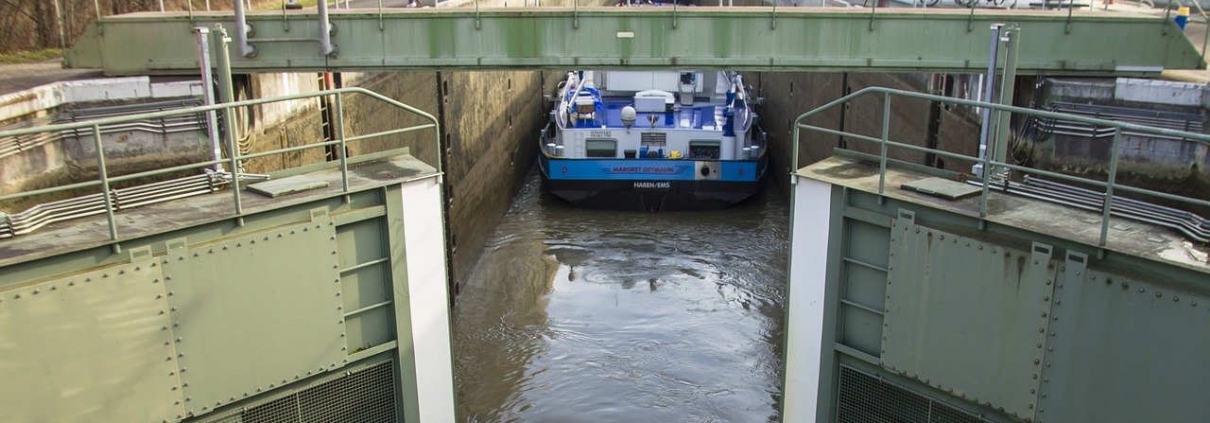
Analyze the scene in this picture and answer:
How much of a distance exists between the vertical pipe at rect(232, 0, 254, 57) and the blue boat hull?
1114cm

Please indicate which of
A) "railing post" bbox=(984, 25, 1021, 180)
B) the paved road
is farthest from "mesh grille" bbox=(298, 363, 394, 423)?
the paved road

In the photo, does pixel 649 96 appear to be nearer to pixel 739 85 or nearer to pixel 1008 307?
pixel 739 85

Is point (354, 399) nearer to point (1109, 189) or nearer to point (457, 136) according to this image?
point (1109, 189)

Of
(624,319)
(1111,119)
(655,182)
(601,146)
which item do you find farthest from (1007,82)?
(601,146)

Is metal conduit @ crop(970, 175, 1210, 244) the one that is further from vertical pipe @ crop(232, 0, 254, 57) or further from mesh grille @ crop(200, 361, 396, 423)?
vertical pipe @ crop(232, 0, 254, 57)

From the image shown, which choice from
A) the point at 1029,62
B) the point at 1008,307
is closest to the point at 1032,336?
the point at 1008,307

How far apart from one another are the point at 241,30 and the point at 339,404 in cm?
489

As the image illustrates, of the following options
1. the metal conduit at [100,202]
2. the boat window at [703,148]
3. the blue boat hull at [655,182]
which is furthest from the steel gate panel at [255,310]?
the boat window at [703,148]

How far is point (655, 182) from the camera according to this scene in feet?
70.4

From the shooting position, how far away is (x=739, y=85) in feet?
87.2

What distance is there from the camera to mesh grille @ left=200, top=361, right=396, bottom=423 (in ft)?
23.2

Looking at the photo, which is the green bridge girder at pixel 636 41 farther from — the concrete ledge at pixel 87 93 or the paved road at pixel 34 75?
the concrete ledge at pixel 87 93

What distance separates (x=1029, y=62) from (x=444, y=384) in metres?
7.45

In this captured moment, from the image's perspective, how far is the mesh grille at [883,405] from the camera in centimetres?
700
